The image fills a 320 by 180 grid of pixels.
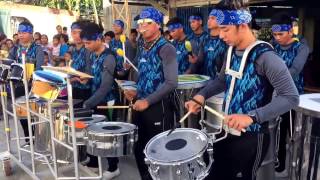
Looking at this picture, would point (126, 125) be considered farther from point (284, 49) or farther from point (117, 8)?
point (117, 8)

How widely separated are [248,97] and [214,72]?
2.09 m

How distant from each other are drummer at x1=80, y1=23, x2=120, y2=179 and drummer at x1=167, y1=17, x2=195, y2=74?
113cm

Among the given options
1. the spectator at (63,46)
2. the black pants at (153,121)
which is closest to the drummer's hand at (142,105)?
the black pants at (153,121)

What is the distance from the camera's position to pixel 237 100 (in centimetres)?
207

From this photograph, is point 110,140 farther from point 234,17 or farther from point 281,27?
point 281,27

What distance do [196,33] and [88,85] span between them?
1621 millimetres

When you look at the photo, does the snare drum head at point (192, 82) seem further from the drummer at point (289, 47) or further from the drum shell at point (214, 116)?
the drummer at point (289, 47)

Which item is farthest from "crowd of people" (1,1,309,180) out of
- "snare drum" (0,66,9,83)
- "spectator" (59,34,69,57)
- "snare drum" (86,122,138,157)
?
"spectator" (59,34,69,57)

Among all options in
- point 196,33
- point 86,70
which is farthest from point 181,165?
point 196,33

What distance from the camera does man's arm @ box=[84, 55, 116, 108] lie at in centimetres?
339

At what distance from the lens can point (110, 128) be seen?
2914 mm

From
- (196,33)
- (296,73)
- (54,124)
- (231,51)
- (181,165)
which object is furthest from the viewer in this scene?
(196,33)

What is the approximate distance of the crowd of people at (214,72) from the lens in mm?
1938

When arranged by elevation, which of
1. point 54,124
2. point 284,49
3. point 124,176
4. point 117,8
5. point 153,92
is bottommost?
point 124,176
